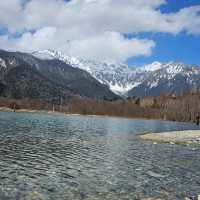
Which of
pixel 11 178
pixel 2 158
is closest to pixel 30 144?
pixel 2 158

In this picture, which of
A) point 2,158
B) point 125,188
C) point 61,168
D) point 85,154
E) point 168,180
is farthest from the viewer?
point 85,154

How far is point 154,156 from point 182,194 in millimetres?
21838

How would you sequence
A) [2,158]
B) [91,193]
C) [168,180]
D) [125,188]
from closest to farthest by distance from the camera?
[91,193] < [125,188] < [168,180] < [2,158]

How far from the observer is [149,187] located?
3127 cm

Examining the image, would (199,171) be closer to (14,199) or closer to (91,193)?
(91,193)

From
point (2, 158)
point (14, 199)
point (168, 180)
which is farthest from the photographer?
point (2, 158)

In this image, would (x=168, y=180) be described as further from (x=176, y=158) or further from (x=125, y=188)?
(x=176, y=158)

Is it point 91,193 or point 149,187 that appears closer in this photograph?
point 91,193

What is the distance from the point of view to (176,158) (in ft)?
165

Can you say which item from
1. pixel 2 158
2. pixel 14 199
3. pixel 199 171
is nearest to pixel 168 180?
pixel 199 171

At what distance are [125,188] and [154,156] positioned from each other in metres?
21.4

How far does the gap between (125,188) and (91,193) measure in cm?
361

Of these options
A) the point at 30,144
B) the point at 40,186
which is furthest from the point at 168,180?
the point at 30,144

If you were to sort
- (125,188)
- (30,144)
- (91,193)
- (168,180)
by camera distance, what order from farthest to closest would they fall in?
1. (30,144)
2. (168,180)
3. (125,188)
4. (91,193)
